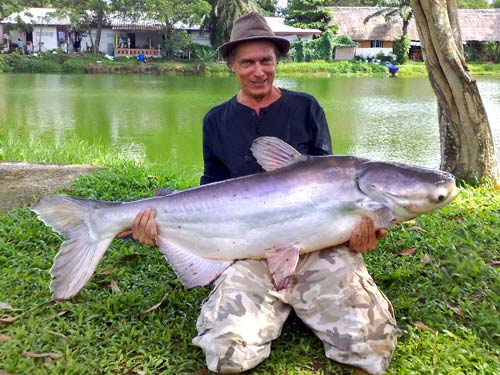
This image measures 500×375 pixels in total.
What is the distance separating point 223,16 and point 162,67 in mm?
5495

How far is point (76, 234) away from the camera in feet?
9.00

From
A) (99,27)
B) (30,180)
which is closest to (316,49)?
(99,27)

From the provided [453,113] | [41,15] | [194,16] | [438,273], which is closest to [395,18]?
[194,16]

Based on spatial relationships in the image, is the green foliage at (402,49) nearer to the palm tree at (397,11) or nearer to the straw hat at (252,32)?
the palm tree at (397,11)

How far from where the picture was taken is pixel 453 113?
5.25 m

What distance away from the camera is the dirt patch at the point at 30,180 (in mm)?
4812

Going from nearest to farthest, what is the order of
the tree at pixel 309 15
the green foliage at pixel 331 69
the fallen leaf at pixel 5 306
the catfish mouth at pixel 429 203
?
the catfish mouth at pixel 429 203 → the fallen leaf at pixel 5 306 → the green foliage at pixel 331 69 → the tree at pixel 309 15

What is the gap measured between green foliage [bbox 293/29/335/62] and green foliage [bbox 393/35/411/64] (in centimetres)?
456

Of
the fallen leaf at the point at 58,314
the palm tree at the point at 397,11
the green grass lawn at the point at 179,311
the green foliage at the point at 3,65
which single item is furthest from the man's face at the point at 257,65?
the palm tree at the point at 397,11

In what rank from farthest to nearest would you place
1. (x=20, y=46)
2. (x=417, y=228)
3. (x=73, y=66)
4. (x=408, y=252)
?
(x=20, y=46) < (x=73, y=66) < (x=417, y=228) < (x=408, y=252)

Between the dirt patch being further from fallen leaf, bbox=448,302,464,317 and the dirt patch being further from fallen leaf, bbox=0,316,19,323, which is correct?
fallen leaf, bbox=448,302,464,317

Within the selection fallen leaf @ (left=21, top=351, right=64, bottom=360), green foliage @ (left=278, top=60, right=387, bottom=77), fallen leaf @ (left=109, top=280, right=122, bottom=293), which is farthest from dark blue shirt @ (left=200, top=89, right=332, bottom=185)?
green foliage @ (left=278, top=60, right=387, bottom=77)

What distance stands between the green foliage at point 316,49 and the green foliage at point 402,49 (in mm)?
4559

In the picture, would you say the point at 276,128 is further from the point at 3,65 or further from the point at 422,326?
the point at 3,65
